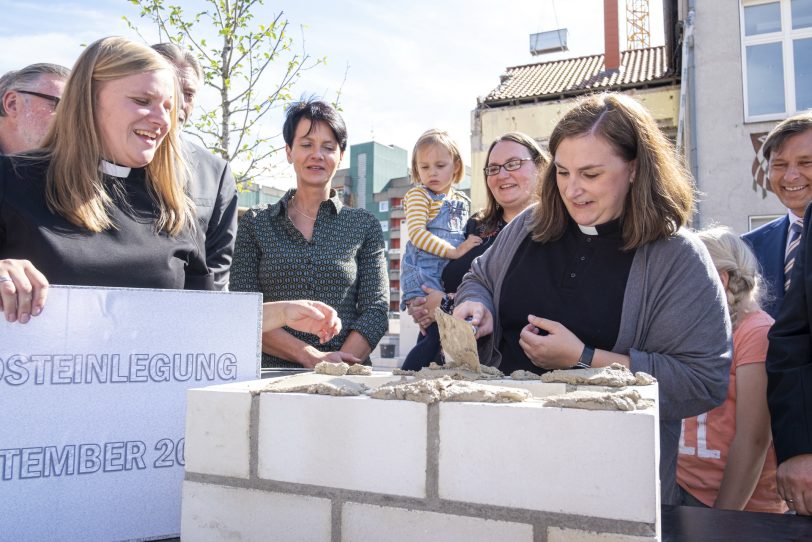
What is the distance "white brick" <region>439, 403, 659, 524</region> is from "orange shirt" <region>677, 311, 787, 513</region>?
159cm

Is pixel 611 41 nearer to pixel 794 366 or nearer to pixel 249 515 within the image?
pixel 794 366

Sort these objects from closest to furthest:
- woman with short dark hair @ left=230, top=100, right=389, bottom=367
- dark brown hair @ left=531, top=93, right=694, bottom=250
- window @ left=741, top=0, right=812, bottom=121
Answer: dark brown hair @ left=531, top=93, right=694, bottom=250 < woman with short dark hair @ left=230, top=100, right=389, bottom=367 < window @ left=741, top=0, right=812, bottom=121

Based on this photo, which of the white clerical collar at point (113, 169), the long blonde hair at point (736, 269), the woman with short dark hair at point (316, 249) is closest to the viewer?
the white clerical collar at point (113, 169)

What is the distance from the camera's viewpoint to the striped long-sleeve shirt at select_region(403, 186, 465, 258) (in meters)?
3.64

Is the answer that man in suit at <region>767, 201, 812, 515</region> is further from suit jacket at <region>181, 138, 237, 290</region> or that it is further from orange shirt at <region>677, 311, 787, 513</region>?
suit jacket at <region>181, 138, 237, 290</region>

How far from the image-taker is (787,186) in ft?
10.0

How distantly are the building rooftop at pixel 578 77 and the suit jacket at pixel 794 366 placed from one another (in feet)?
50.4

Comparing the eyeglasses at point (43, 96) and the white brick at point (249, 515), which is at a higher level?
the eyeglasses at point (43, 96)

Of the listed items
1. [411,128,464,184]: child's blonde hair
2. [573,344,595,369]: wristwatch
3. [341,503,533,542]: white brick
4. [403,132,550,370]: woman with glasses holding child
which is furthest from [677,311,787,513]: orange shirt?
[411,128,464,184]: child's blonde hair

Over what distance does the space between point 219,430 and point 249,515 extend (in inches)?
6.3

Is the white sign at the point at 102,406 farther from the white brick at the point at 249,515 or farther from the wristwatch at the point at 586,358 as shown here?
the wristwatch at the point at 586,358

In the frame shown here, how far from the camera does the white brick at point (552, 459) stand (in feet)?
3.22

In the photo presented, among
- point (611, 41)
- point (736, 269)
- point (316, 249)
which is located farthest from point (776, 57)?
point (316, 249)

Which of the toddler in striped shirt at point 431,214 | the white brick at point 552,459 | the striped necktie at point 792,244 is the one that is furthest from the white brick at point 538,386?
the toddler in striped shirt at point 431,214
